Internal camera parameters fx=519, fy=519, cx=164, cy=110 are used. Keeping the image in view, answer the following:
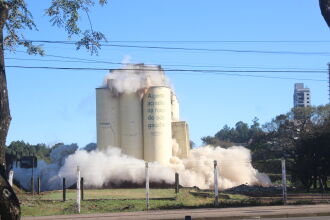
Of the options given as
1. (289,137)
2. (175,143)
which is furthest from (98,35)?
(289,137)

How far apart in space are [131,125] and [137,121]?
0.74 m

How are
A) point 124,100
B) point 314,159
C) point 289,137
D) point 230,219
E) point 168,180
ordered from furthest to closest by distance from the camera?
point 289,137, point 124,100, point 168,180, point 314,159, point 230,219

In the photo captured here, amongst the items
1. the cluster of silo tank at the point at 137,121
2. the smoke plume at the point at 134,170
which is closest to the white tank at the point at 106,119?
the cluster of silo tank at the point at 137,121

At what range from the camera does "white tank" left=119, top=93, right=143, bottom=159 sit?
175 feet

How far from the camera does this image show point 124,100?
54.0m

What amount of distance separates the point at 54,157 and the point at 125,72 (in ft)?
47.3

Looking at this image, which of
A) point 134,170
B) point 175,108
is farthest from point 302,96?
point 134,170

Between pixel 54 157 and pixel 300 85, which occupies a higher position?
pixel 300 85

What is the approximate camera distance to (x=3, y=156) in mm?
7680

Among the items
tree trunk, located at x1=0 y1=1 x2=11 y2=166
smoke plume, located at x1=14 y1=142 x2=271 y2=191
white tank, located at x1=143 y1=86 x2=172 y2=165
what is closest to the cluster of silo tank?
white tank, located at x1=143 y1=86 x2=172 y2=165

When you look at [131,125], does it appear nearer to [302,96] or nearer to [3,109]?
[3,109]

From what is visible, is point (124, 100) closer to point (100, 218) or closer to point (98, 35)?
point (100, 218)

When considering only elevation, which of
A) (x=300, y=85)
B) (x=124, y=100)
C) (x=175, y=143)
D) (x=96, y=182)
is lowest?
(x=96, y=182)

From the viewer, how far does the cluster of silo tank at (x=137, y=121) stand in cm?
5322
